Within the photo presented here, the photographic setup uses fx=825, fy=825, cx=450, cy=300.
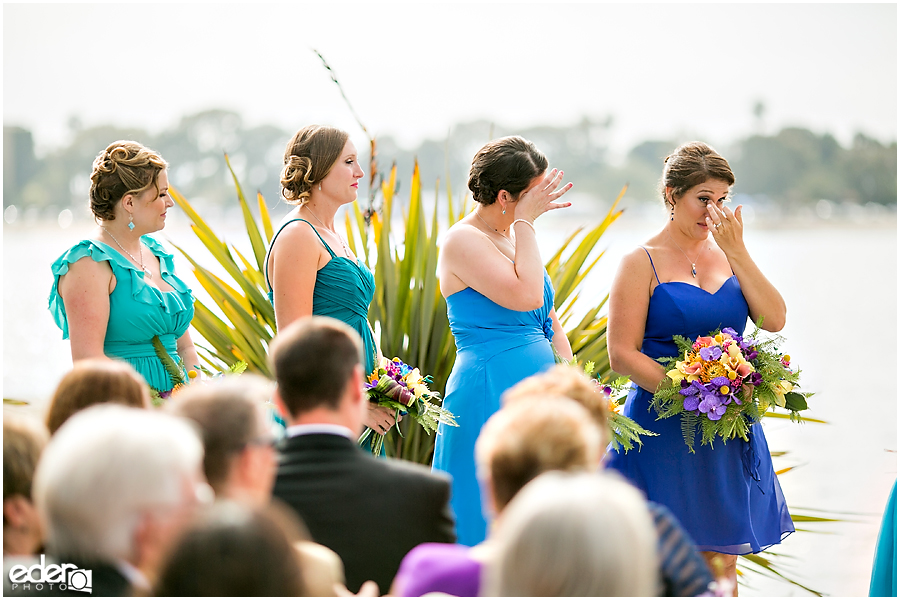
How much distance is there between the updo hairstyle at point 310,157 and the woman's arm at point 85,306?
0.80 meters

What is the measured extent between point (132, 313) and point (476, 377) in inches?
53.0

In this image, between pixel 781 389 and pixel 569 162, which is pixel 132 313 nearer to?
pixel 781 389

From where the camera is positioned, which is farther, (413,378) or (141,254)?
(141,254)

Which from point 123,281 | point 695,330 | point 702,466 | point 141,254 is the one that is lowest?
point 702,466

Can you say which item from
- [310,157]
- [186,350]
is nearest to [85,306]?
[186,350]

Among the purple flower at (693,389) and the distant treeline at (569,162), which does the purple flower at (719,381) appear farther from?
the distant treeline at (569,162)

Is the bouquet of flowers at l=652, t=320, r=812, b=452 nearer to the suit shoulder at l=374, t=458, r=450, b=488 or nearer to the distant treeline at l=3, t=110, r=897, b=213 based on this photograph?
the suit shoulder at l=374, t=458, r=450, b=488

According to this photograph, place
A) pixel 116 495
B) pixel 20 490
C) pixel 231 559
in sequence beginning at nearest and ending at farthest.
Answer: pixel 231 559 → pixel 116 495 → pixel 20 490

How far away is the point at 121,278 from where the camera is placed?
10.3 ft

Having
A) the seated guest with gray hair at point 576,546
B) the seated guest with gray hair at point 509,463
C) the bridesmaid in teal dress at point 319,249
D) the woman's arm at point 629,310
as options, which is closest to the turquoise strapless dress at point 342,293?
the bridesmaid in teal dress at point 319,249

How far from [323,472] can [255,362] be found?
8.59 feet

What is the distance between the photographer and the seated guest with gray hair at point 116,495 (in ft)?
4.41

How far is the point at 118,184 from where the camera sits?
3.19 meters

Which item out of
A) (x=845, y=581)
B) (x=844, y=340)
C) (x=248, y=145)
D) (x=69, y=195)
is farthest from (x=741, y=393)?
(x=844, y=340)
